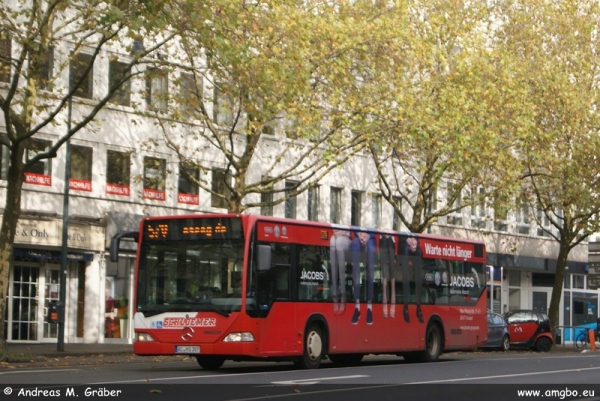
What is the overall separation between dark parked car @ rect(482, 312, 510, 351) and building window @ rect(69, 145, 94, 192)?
14.1 metres

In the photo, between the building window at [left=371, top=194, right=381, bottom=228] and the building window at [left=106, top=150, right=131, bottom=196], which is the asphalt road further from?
the building window at [left=371, top=194, right=381, bottom=228]

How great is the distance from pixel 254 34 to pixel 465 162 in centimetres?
1325

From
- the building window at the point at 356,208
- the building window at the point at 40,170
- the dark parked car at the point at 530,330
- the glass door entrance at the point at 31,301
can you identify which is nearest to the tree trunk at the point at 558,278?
the dark parked car at the point at 530,330

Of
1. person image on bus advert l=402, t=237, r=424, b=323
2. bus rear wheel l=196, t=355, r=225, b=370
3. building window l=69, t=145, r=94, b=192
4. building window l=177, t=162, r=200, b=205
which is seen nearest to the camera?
bus rear wheel l=196, t=355, r=225, b=370

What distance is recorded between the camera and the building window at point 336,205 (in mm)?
50188

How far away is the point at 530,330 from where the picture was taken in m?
45.8

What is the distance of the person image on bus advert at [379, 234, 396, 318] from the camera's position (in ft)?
90.2

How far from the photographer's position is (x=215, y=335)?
2294cm

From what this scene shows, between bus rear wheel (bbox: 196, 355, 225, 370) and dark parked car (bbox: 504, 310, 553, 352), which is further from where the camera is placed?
dark parked car (bbox: 504, 310, 553, 352)

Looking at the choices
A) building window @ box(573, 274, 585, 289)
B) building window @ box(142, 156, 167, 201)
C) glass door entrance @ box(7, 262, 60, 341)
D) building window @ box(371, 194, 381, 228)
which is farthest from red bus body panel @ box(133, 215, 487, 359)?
building window @ box(573, 274, 585, 289)

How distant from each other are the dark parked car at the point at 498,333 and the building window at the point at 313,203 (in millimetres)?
8346

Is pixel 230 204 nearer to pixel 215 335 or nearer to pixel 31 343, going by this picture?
pixel 31 343

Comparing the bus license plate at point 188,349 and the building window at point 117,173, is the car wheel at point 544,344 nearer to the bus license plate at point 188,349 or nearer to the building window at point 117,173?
the building window at point 117,173
